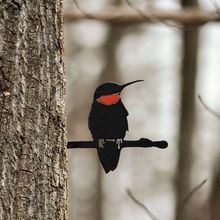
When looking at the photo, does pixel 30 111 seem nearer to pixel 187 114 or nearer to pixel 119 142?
pixel 119 142

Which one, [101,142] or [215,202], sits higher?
[101,142]

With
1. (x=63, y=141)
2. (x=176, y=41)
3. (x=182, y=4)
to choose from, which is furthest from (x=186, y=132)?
(x=63, y=141)

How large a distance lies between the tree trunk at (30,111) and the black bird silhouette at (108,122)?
78mm

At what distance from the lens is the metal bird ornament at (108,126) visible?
1.91 metres

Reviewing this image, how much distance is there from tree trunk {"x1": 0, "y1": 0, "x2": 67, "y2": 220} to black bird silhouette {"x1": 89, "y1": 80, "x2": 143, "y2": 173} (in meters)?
0.08

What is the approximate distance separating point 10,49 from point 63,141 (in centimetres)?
24

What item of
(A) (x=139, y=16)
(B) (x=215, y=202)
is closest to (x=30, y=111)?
(A) (x=139, y=16)

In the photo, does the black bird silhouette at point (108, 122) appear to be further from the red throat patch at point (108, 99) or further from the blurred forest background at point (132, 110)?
the blurred forest background at point (132, 110)

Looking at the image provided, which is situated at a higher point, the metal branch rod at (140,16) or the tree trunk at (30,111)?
the metal branch rod at (140,16)

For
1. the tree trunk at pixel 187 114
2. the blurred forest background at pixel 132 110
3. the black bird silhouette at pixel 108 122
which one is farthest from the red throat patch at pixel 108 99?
the blurred forest background at pixel 132 110

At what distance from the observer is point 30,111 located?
1867 mm

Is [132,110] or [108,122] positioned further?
[132,110]

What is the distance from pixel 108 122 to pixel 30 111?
6.9 inches

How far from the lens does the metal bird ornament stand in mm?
1905
